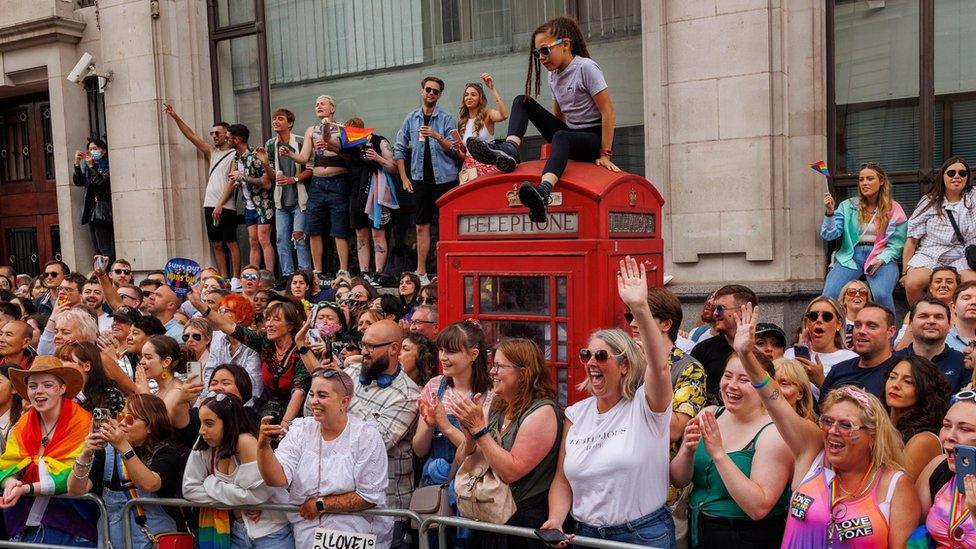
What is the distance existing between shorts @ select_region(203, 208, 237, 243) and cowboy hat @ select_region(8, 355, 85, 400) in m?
6.95

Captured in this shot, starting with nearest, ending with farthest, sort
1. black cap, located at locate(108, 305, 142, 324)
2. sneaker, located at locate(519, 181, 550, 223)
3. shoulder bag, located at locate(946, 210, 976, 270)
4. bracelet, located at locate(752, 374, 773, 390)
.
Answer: bracelet, located at locate(752, 374, 773, 390) < sneaker, located at locate(519, 181, 550, 223) < shoulder bag, located at locate(946, 210, 976, 270) < black cap, located at locate(108, 305, 142, 324)

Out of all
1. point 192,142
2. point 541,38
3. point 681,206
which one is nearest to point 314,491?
point 541,38

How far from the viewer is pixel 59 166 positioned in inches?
567

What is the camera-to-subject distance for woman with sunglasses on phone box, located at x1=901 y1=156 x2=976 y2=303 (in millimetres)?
7879

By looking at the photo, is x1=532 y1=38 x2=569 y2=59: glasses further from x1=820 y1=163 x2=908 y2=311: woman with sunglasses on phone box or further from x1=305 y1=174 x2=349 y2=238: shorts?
x1=305 y1=174 x2=349 y2=238: shorts

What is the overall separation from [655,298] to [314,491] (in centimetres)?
227

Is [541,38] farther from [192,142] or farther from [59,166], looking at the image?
[59,166]

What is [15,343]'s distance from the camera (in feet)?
25.6

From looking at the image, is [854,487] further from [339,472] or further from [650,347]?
[339,472]

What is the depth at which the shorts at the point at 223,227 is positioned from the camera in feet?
43.3

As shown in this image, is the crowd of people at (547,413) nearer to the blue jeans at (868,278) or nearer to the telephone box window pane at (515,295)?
the blue jeans at (868,278)

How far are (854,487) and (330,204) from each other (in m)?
8.57

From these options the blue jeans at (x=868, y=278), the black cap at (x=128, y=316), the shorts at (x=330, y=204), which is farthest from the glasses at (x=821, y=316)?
the shorts at (x=330, y=204)

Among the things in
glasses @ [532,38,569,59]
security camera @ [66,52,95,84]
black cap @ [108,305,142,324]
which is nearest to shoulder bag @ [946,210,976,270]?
glasses @ [532,38,569,59]
